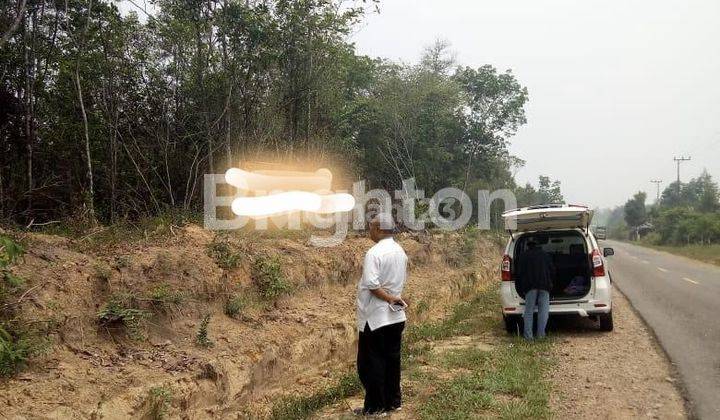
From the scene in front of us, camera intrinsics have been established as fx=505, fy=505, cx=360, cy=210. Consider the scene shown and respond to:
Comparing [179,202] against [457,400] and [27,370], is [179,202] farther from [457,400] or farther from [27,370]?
[457,400]

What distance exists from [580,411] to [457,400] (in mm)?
1153

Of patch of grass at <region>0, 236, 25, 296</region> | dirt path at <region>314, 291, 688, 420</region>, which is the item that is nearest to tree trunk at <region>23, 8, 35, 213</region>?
patch of grass at <region>0, 236, 25, 296</region>

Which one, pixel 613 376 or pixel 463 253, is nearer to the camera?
pixel 613 376

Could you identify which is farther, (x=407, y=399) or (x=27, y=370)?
(x=407, y=399)

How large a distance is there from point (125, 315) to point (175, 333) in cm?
61

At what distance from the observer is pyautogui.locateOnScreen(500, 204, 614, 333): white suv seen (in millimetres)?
7852

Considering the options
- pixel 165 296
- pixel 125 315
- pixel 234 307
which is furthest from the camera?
pixel 234 307

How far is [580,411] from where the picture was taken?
15.8ft

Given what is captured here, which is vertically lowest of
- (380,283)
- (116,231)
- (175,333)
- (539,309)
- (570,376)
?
(570,376)

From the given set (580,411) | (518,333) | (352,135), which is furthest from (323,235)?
(352,135)

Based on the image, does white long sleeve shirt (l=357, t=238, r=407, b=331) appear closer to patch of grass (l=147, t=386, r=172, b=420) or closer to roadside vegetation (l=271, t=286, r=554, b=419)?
roadside vegetation (l=271, t=286, r=554, b=419)

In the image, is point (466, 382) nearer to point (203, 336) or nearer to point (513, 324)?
point (203, 336)

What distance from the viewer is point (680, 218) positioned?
48.3m

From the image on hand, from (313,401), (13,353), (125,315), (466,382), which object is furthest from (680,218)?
(13,353)
